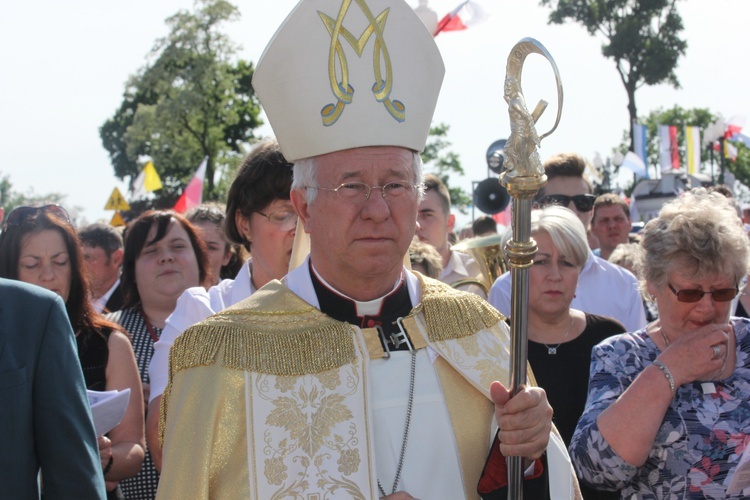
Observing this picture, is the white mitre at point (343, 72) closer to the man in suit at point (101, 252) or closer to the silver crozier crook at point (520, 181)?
the silver crozier crook at point (520, 181)

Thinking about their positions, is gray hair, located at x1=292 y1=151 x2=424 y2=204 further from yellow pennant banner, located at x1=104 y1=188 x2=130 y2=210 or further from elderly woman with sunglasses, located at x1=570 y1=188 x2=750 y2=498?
yellow pennant banner, located at x1=104 y1=188 x2=130 y2=210

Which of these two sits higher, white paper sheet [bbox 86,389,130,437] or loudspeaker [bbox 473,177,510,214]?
loudspeaker [bbox 473,177,510,214]


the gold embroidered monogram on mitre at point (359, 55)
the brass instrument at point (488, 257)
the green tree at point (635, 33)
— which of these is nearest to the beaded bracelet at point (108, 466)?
the gold embroidered monogram on mitre at point (359, 55)

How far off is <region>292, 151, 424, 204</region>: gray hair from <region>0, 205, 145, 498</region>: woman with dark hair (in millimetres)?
1315

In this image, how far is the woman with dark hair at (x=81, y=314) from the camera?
3824mm

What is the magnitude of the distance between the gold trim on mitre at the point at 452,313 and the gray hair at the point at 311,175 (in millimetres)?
339

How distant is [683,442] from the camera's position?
10.9 feet

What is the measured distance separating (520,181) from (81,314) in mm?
2415

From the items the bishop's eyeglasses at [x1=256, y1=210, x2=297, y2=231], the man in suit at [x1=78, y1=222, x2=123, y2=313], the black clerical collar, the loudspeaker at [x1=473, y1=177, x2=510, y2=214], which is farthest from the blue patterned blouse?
the loudspeaker at [x1=473, y1=177, x2=510, y2=214]

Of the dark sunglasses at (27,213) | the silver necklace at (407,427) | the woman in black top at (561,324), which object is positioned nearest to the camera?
the silver necklace at (407,427)

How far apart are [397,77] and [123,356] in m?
1.72

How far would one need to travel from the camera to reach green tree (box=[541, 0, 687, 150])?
39.5 meters

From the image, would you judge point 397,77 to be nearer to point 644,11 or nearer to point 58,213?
point 58,213

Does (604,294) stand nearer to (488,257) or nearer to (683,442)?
(488,257)
